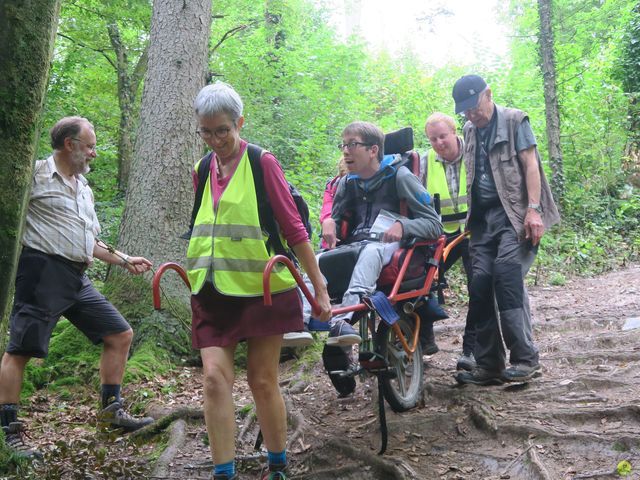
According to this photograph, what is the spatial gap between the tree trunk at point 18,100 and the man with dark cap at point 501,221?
124 inches

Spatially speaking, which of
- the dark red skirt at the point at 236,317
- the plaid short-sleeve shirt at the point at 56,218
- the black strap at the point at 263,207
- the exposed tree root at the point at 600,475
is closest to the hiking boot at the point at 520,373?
the exposed tree root at the point at 600,475

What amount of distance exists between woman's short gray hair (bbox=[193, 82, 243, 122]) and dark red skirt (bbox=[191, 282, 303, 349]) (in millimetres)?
825

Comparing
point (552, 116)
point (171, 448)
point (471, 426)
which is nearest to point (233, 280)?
point (171, 448)

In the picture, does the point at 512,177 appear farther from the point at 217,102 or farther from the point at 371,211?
the point at 217,102

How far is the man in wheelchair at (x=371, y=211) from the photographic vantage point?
429 centimetres

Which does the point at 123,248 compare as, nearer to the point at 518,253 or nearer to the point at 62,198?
the point at 62,198

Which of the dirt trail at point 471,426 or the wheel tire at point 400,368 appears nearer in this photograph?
the dirt trail at point 471,426

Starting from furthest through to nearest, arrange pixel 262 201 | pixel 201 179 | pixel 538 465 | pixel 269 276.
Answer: pixel 538 465 → pixel 201 179 → pixel 262 201 → pixel 269 276

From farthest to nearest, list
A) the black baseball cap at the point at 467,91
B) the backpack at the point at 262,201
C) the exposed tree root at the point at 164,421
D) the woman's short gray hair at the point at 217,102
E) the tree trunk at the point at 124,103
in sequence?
1. the tree trunk at the point at 124,103
2. the black baseball cap at the point at 467,91
3. the exposed tree root at the point at 164,421
4. the backpack at the point at 262,201
5. the woman's short gray hair at the point at 217,102

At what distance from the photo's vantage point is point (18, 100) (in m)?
2.73

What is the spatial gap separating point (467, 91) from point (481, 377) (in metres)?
2.22

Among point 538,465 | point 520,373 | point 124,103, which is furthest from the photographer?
point 124,103

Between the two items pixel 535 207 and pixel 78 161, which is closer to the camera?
pixel 78 161

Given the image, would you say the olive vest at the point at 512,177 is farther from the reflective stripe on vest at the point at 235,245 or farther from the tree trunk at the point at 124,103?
the tree trunk at the point at 124,103
